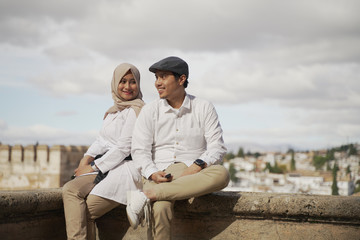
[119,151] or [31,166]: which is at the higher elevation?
[119,151]

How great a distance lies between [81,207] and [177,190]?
0.85m

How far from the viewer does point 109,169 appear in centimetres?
372

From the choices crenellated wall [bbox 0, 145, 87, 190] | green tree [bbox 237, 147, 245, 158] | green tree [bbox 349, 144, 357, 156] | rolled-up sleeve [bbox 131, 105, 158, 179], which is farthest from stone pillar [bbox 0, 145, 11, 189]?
green tree [bbox 237, 147, 245, 158]

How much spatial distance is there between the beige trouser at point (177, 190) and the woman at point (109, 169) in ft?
1.29

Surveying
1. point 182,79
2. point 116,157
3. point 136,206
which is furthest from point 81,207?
point 182,79

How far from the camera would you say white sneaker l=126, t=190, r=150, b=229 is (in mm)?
3117

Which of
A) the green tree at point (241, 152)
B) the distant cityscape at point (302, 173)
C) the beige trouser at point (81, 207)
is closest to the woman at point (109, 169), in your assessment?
the beige trouser at point (81, 207)

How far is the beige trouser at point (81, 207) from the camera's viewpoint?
11.7 ft

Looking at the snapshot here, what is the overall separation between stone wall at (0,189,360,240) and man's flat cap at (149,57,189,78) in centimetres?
102

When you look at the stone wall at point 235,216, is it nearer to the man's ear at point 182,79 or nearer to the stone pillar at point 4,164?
the man's ear at point 182,79

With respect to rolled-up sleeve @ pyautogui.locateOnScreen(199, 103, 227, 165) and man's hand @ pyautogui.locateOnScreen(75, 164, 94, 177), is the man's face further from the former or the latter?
man's hand @ pyautogui.locateOnScreen(75, 164, 94, 177)

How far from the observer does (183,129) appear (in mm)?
3637

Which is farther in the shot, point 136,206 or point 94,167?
point 94,167

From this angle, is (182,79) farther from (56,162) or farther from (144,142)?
(56,162)
